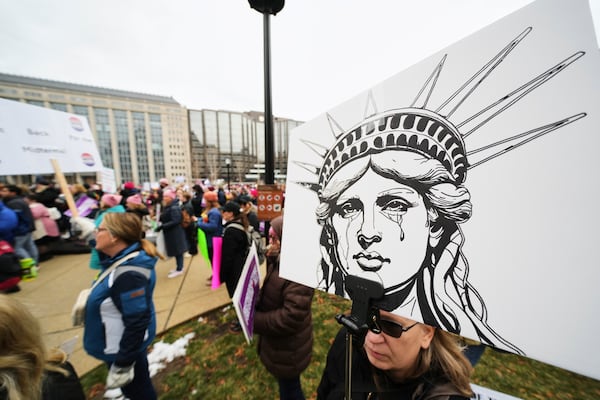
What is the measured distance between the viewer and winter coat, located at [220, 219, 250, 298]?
9.36 ft

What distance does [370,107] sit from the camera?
723 millimetres

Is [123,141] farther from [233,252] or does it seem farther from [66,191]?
[233,252]

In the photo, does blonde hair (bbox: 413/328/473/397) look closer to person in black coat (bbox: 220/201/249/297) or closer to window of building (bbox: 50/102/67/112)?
person in black coat (bbox: 220/201/249/297)

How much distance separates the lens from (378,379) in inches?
42.6

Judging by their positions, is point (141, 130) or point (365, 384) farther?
point (141, 130)

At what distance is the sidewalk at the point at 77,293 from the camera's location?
3170mm

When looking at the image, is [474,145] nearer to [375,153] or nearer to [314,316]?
[375,153]

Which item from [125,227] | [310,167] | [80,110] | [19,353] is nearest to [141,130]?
[80,110]

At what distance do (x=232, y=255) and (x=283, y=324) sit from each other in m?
1.34

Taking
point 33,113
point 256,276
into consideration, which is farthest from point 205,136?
point 256,276

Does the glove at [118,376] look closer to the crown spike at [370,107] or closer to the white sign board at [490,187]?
the white sign board at [490,187]

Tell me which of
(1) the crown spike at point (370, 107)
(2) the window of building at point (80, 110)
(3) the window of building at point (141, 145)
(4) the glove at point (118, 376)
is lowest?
(4) the glove at point (118, 376)

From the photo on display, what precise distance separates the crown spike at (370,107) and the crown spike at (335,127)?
0.34ft

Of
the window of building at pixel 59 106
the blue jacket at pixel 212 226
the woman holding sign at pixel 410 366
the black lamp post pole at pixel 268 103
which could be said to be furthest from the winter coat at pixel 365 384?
the window of building at pixel 59 106
